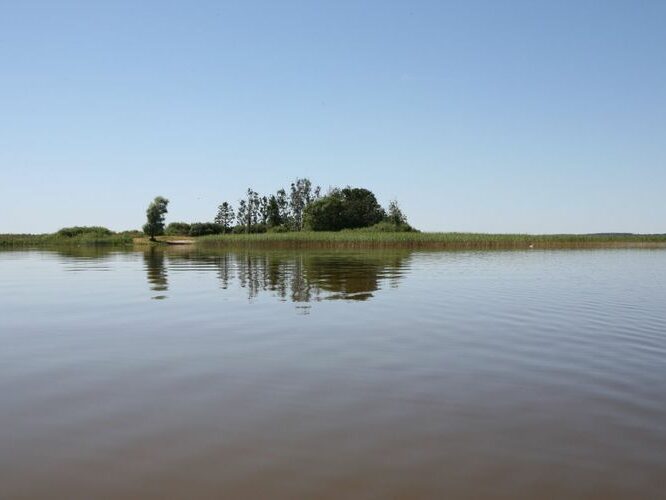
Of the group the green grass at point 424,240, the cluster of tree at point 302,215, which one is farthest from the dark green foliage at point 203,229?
the green grass at point 424,240

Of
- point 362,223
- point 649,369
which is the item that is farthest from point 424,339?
point 362,223

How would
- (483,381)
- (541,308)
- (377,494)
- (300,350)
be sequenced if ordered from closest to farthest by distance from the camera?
(377,494) → (483,381) → (300,350) → (541,308)

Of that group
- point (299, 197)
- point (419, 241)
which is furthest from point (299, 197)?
point (419, 241)

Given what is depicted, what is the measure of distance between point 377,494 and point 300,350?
510cm

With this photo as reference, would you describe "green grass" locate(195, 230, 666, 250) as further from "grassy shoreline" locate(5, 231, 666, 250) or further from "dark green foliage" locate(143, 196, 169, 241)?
"dark green foliage" locate(143, 196, 169, 241)

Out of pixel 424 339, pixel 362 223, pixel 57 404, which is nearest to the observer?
pixel 57 404

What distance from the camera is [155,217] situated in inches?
5113

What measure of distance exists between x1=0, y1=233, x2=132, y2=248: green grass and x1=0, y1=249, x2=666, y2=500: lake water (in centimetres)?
11415

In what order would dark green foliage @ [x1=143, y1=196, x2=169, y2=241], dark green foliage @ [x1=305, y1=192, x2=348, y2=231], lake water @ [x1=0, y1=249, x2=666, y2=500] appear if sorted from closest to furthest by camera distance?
lake water @ [x1=0, y1=249, x2=666, y2=500] < dark green foliage @ [x1=305, y1=192, x2=348, y2=231] < dark green foliage @ [x1=143, y1=196, x2=169, y2=241]

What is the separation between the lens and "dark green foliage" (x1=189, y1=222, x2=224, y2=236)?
137375 millimetres

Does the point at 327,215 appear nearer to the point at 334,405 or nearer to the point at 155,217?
the point at 155,217

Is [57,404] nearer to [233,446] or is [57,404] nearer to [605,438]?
[233,446]

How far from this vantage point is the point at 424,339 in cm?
1005

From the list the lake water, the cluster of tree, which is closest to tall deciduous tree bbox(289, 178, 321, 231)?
the cluster of tree
